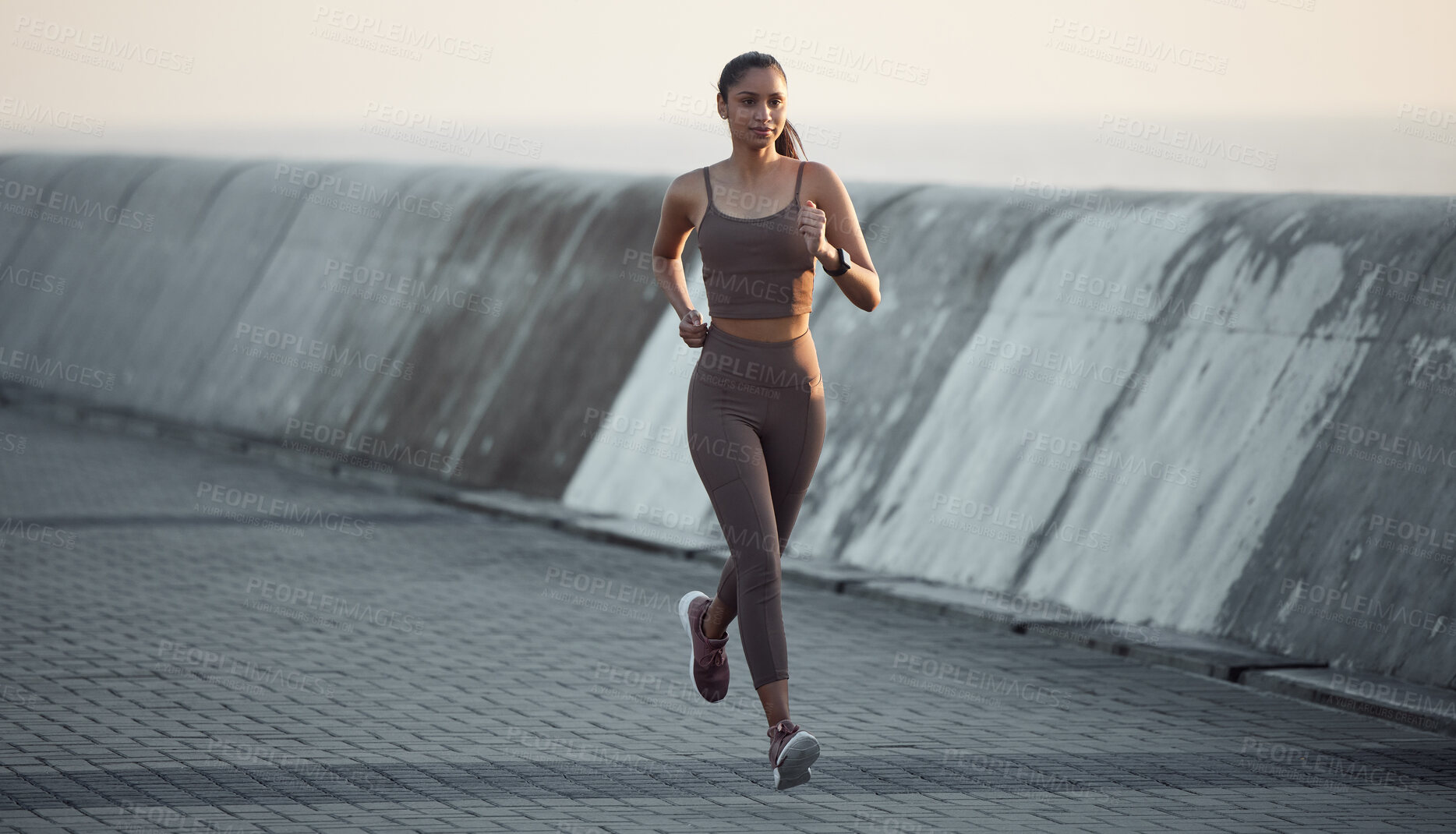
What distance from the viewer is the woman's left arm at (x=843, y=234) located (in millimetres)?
5180

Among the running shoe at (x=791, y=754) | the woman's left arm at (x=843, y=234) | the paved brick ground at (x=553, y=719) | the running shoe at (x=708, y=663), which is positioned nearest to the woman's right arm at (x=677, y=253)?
the woman's left arm at (x=843, y=234)

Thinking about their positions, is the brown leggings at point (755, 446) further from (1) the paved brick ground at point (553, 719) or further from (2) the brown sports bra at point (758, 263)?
(1) the paved brick ground at point (553, 719)

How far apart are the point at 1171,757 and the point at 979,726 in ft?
2.50

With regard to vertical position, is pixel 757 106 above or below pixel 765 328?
above

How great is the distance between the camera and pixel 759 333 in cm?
524

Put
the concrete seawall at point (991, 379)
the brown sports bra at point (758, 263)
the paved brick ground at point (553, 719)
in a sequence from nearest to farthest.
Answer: the paved brick ground at point (553, 719) < the brown sports bra at point (758, 263) < the concrete seawall at point (991, 379)

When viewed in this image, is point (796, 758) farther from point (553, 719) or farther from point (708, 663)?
point (553, 719)

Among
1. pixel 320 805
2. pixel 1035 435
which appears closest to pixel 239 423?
pixel 1035 435

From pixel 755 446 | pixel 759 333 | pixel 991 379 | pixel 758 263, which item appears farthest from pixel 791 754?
pixel 991 379

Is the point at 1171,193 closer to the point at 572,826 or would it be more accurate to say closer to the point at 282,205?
the point at 572,826

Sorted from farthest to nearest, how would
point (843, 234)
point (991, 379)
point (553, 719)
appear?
point (991, 379), point (553, 719), point (843, 234)

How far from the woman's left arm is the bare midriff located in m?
0.20

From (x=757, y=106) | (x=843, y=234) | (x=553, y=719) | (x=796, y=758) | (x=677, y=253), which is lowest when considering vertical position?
(x=553, y=719)

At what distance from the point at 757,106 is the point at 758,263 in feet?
1.61
